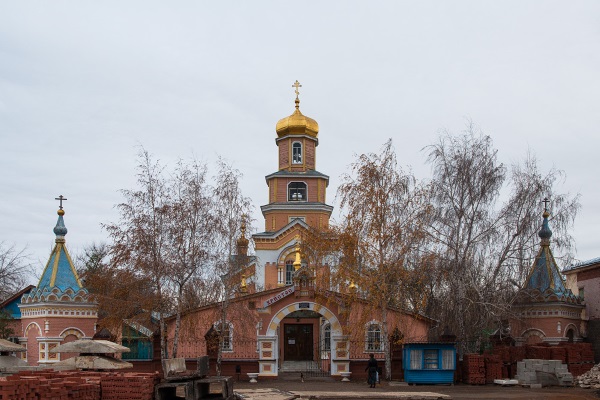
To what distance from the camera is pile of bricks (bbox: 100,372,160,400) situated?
18.6 meters

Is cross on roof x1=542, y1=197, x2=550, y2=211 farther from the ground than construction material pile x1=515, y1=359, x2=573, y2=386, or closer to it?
farther from the ground

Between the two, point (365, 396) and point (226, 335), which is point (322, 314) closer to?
point (226, 335)

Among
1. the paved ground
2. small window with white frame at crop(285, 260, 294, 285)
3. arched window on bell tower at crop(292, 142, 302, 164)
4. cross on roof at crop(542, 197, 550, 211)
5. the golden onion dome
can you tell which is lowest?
the paved ground

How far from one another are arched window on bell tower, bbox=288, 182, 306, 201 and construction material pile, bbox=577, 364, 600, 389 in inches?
761

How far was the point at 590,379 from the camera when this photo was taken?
83.8 feet

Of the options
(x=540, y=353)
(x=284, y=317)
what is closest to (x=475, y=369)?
(x=540, y=353)

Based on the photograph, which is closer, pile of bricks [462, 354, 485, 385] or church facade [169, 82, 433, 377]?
pile of bricks [462, 354, 485, 385]

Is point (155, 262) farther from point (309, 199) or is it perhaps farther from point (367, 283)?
point (309, 199)

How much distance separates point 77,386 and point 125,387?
2.14 metres

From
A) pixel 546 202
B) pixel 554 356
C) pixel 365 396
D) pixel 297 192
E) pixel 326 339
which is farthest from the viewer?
pixel 297 192

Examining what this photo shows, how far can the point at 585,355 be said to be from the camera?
28.3m

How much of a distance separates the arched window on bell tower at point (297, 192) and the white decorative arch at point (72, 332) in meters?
16.4

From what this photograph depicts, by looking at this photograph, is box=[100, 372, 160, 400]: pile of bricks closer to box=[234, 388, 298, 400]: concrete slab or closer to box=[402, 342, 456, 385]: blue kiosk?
box=[234, 388, 298, 400]: concrete slab

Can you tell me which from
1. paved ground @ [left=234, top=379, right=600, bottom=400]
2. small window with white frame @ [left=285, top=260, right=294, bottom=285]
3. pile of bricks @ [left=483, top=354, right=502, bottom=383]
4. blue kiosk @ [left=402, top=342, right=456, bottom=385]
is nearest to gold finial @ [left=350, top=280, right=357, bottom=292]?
blue kiosk @ [left=402, top=342, right=456, bottom=385]
